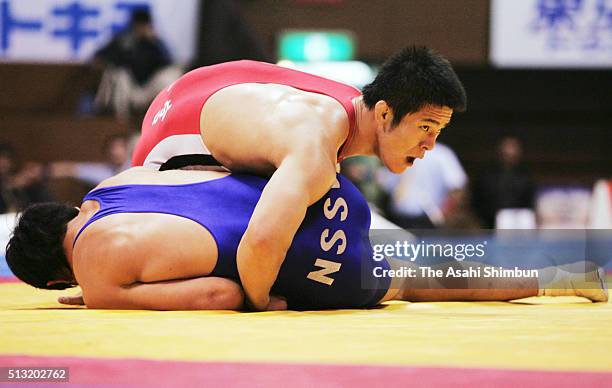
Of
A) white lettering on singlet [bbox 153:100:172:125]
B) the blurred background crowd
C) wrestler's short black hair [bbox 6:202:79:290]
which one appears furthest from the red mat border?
the blurred background crowd

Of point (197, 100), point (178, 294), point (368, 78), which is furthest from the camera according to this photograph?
point (368, 78)

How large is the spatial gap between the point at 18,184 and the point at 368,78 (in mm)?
4085

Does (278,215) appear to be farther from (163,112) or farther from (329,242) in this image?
(163,112)

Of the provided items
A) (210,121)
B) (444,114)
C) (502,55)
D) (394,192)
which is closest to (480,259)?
(444,114)

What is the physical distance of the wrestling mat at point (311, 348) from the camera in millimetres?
1410

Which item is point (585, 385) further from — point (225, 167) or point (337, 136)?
point (225, 167)

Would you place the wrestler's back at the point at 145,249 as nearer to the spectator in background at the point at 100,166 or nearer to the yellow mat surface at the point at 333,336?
the yellow mat surface at the point at 333,336

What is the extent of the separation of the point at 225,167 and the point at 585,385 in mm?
1584

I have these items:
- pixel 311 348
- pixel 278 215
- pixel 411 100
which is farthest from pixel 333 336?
pixel 411 100

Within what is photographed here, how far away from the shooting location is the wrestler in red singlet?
9.15 ft

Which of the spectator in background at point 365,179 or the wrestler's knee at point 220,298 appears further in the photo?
the spectator in background at point 365,179

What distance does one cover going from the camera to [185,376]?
143 centimetres

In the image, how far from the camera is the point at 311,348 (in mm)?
1656

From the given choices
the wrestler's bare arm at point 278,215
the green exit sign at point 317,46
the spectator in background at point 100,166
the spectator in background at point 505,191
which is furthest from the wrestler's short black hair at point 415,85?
the green exit sign at point 317,46
